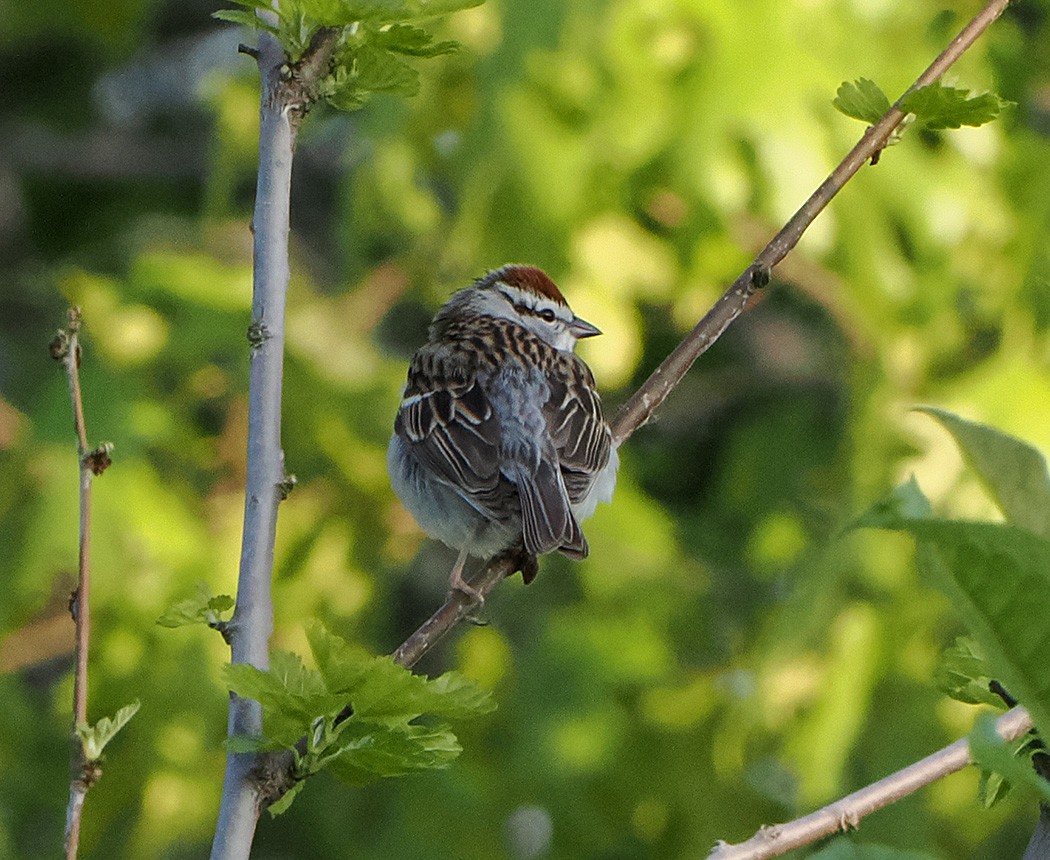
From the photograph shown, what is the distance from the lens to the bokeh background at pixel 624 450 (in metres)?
5.38

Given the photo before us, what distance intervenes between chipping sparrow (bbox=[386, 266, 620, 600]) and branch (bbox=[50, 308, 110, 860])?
1333 mm

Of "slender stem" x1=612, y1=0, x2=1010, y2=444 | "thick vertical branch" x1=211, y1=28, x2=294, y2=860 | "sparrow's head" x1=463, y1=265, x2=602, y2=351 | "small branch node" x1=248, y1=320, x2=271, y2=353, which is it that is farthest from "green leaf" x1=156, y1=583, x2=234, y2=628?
"sparrow's head" x1=463, y1=265, x2=602, y2=351

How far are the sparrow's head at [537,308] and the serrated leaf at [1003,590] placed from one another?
3501mm

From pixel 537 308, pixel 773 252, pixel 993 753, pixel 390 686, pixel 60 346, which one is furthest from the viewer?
pixel 537 308

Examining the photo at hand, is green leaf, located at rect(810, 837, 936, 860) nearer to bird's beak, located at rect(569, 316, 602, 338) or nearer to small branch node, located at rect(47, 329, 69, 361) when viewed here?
small branch node, located at rect(47, 329, 69, 361)

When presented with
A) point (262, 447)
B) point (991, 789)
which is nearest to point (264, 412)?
point (262, 447)

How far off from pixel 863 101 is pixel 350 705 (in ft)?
3.33

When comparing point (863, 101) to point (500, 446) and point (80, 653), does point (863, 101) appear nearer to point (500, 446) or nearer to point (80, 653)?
point (80, 653)

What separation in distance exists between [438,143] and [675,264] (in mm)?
1178

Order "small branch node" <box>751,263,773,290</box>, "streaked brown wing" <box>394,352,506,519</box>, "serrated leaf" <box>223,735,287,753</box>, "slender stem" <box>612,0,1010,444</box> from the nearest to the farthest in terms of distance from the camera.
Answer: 1. "serrated leaf" <box>223,735,287,753</box>
2. "slender stem" <box>612,0,1010,444</box>
3. "small branch node" <box>751,263,773,290</box>
4. "streaked brown wing" <box>394,352,506,519</box>

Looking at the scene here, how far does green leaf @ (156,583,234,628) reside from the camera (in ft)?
6.41

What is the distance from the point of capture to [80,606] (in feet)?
6.00

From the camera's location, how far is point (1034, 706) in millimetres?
1237

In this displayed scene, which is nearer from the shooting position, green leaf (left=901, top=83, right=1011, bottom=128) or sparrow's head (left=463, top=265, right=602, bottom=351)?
green leaf (left=901, top=83, right=1011, bottom=128)
